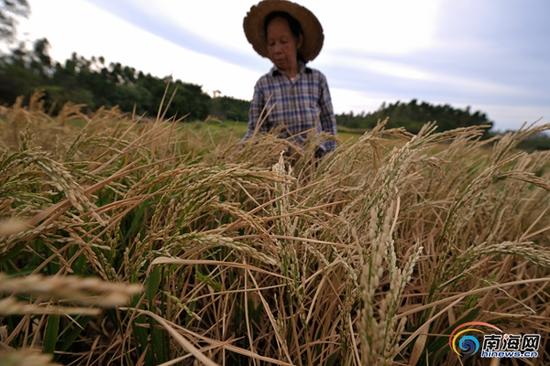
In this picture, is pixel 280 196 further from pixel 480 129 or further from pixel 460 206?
pixel 480 129

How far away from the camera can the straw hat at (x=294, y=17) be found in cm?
266

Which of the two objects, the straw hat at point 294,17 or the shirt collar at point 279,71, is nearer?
the straw hat at point 294,17

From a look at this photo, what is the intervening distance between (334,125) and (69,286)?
316cm

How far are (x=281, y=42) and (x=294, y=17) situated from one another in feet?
0.81

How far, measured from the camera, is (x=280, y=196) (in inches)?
23.1

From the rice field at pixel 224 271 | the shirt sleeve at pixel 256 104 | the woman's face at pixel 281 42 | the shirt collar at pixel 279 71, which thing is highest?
the woman's face at pixel 281 42

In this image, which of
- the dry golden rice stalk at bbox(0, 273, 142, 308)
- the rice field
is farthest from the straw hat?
the dry golden rice stalk at bbox(0, 273, 142, 308)

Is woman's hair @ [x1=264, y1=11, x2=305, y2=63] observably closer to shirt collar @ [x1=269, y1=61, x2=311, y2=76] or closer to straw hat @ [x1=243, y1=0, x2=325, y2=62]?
straw hat @ [x1=243, y1=0, x2=325, y2=62]

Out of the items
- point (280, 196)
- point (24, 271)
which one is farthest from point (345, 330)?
point (24, 271)

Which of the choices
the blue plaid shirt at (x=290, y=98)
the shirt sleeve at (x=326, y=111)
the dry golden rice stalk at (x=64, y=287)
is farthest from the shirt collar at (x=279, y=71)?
the dry golden rice stalk at (x=64, y=287)

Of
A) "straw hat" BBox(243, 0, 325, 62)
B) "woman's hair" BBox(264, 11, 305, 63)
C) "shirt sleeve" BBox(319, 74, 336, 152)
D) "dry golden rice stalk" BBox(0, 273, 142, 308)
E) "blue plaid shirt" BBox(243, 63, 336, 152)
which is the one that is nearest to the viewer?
"dry golden rice stalk" BBox(0, 273, 142, 308)

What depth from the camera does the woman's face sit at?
2.75 m

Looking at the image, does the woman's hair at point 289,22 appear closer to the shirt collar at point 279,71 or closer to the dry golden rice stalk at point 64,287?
the shirt collar at point 279,71

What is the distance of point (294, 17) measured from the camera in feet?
9.05
